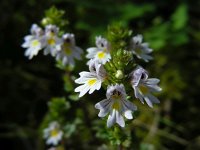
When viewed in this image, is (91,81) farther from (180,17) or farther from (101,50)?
(180,17)

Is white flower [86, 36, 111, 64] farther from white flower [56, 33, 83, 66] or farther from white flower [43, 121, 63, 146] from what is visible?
white flower [43, 121, 63, 146]

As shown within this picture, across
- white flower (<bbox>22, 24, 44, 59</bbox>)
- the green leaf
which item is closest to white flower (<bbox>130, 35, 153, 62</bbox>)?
white flower (<bbox>22, 24, 44, 59</bbox>)

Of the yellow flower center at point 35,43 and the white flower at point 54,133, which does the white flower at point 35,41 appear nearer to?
the yellow flower center at point 35,43

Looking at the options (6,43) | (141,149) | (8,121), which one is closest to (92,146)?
(141,149)

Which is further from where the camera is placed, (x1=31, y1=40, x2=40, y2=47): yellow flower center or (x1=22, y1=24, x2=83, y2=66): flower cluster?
(x1=31, y1=40, x2=40, y2=47): yellow flower center

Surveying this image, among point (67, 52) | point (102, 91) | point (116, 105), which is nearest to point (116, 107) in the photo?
point (116, 105)

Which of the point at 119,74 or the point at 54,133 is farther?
the point at 54,133
